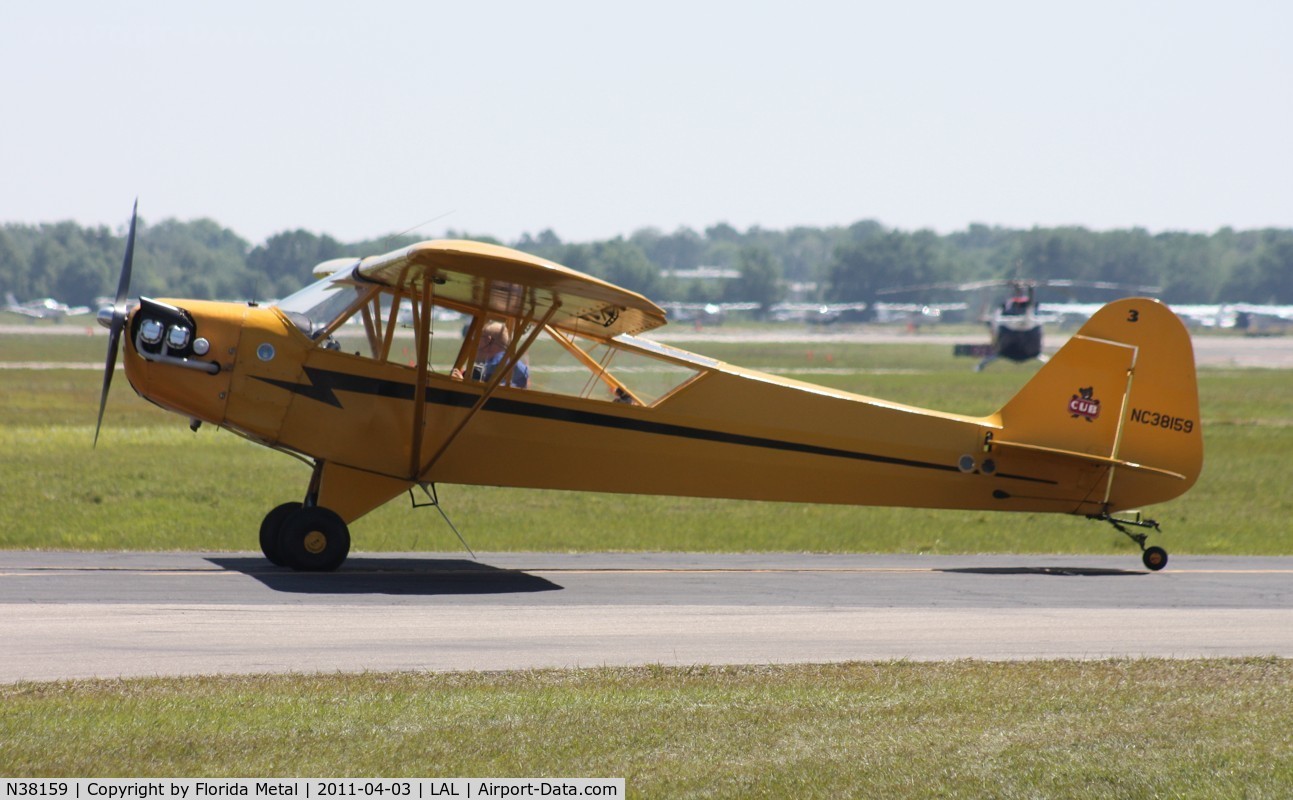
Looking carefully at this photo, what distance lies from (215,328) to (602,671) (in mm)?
5141

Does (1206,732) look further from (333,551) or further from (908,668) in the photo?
(333,551)

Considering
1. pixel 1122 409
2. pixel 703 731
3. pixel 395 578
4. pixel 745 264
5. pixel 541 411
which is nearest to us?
pixel 703 731

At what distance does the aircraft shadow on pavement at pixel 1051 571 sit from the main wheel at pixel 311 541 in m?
5.74

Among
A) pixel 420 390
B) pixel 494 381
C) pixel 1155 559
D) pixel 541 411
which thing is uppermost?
pixel 494 381

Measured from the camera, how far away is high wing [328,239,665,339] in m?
11.0

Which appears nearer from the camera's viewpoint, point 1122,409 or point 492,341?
point 492,341

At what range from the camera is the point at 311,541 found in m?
12.2

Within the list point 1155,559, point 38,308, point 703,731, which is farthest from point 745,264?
point 703,731

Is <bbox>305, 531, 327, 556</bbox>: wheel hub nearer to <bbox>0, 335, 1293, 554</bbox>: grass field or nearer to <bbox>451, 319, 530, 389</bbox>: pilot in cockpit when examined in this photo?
<bbox>451, 319, 530, 389</bbox>: pilot in cockpit

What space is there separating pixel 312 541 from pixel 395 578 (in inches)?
29.9

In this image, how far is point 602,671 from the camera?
28.8 feet

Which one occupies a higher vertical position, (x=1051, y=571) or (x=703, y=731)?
(x=703, y=731)

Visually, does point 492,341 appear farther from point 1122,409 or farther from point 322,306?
point 1122,409

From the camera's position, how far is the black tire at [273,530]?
12367mm
